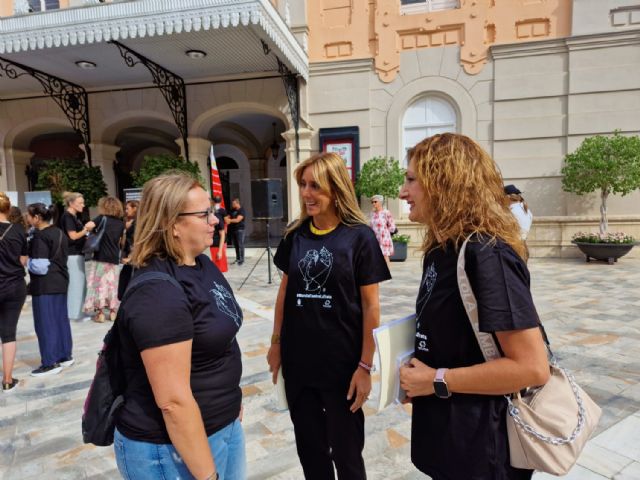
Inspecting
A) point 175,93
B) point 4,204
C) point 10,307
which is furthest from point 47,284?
point 175,93

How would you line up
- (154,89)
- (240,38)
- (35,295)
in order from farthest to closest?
1. (154,89)
2. (240,38)
3. (35,295)

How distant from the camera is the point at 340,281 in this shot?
1.79m

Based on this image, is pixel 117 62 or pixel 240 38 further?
pixel 117 62

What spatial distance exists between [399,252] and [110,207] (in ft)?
21.8

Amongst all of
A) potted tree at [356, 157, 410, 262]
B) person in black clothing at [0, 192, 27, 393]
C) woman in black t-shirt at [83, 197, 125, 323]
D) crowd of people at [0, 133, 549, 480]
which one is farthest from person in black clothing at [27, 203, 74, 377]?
potted tree at [356, 157, 410, 262]

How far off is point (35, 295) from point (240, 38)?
682cm

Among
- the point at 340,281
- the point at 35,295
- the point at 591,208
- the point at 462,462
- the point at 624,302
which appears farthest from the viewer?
the point at 591,208

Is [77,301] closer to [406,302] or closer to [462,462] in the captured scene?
[406,302]

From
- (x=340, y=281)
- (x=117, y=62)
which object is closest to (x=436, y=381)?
(x=340, y=281)

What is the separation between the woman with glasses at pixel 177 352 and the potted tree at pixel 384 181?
28.0ft

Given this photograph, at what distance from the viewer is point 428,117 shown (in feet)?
34.6

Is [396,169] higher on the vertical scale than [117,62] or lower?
lower

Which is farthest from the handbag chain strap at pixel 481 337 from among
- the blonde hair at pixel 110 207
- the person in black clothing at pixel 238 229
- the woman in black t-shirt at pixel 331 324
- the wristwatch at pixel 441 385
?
the person in black clothing at pixel 238 229

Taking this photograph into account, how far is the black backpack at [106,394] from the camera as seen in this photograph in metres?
1.27
